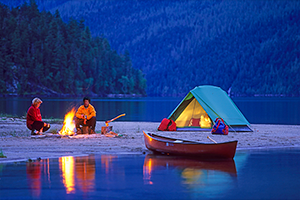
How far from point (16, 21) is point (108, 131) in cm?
12314

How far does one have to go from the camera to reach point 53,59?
134375 millimetres

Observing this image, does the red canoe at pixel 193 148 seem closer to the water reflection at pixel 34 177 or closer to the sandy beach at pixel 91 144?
the sandy beach at pixel 91 144

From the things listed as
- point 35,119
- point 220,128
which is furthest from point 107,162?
point 220,128

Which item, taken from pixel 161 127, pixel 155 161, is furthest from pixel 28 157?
pixel 161 127

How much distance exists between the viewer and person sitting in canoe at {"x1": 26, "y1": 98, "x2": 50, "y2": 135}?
17.2m

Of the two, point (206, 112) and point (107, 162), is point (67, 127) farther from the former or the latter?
point (206, 112)

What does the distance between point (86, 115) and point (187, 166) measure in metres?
6.68

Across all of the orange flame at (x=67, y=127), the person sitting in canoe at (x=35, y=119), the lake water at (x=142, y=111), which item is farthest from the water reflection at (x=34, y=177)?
the lake water at (x=142, y=111)

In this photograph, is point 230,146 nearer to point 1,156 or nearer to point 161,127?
point 1,156

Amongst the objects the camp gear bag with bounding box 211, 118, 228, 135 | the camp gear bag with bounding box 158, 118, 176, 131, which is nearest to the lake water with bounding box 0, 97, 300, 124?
the camp gear bag with bounding box 158, 118, 176, 131

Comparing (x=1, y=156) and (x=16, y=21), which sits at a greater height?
(x=16, y=21)

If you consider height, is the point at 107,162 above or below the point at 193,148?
below

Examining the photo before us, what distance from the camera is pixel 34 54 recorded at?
129125mm

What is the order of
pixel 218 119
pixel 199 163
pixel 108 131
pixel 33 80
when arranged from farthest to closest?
pixel 33 80 → pixel 218 119 → pixel 108 131 → pixel 199 163
